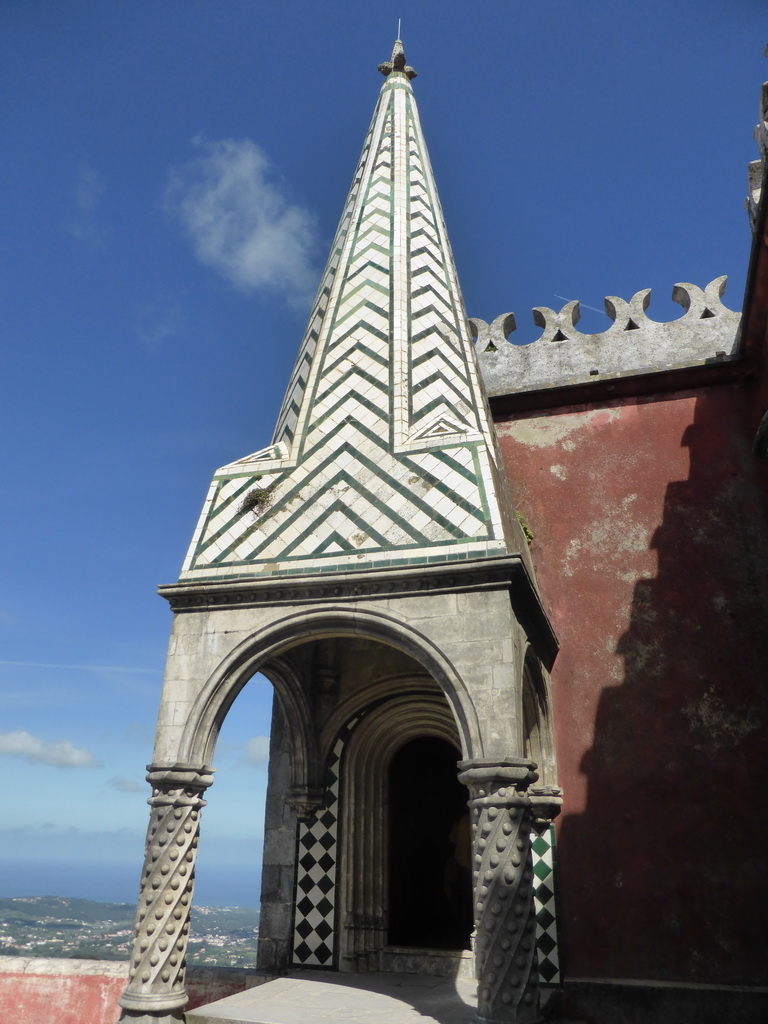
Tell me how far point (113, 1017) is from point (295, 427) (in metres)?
6.19

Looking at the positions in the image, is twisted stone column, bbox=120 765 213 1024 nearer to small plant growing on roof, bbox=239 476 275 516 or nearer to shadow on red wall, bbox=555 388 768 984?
small plant growing on roof, bbox=239 476 275 516

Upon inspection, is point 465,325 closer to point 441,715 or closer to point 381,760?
point 441,715

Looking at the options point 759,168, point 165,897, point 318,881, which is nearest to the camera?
point 165,897

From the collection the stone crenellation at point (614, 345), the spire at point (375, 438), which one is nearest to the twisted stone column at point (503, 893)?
the spire at point (375, 438)

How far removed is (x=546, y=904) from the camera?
7543mm

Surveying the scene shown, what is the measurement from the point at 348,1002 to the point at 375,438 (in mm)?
4935

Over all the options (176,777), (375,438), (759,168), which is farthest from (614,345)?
(176,777)

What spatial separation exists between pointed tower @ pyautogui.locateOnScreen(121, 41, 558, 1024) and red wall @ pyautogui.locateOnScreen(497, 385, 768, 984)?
64 cm

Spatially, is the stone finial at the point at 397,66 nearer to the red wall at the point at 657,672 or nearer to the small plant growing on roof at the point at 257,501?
the red wall at the point at 657,672

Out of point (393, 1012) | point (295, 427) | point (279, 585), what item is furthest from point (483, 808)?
point (295, 427)

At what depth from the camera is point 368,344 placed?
8836mm

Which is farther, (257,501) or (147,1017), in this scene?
(257,501)

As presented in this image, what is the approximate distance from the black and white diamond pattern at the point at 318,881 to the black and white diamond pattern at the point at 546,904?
207 cm

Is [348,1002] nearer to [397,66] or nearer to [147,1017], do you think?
[147,1017]
